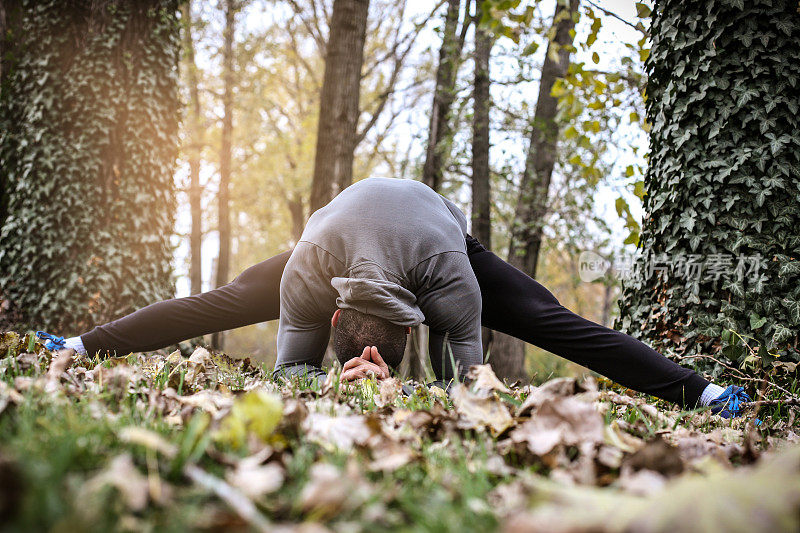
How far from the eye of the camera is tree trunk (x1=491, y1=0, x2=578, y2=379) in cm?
932

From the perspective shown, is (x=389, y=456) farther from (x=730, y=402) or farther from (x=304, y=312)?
(x=730, y=402)

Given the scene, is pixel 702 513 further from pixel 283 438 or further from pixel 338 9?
pixel 338 9

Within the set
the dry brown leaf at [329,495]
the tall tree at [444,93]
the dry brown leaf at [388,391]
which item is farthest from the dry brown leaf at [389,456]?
the tall tree at [444,93]

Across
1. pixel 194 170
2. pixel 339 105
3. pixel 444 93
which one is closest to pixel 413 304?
pixel 339 105

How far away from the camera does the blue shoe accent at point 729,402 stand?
2609 millimetres

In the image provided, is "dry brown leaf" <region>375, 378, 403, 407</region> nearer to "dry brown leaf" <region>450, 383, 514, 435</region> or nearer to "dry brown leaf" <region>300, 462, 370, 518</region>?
"dry brown leaf" <region>450, 383, 514, 435</region>

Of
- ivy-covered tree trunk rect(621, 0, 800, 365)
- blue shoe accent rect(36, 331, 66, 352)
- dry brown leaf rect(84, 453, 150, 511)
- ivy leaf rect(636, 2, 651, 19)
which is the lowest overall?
blue shoe accent rect(36, 331, 66, 352)

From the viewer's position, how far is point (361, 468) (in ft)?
3.92

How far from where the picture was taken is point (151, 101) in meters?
5.38

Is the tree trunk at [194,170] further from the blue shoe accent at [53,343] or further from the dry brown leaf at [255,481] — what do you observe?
the dry brown leaf at [255,481]

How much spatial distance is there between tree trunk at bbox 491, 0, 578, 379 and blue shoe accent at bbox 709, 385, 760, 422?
640cm

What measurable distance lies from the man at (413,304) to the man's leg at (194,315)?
147mm

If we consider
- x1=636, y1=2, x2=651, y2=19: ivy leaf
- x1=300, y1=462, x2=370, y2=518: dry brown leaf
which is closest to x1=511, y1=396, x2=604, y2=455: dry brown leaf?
x1=300, y1=462, x2=370, y2=518: dry brown leaf

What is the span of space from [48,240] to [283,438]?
4.63 meters
